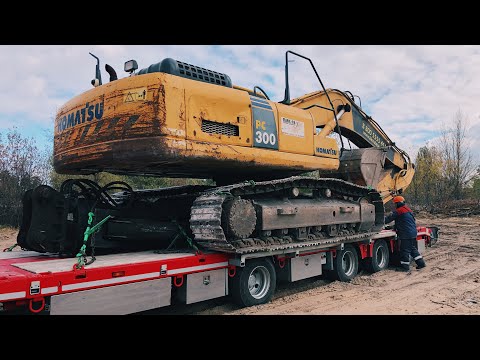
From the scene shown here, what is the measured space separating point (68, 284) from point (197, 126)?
8.33ft

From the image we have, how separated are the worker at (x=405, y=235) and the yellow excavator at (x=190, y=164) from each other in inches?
98.9

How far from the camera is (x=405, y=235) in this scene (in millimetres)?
9695

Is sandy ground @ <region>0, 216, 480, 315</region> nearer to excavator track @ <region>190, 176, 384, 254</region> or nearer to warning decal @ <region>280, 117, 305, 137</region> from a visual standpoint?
excavator track @ <region>190, 176, 384, 254</region>

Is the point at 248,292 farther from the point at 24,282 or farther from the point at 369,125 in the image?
the point at 369,125

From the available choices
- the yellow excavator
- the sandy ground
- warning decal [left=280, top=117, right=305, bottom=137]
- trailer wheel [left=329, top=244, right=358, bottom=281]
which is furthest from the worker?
warning decal [left=280, top=117, right=305, bottom=137]

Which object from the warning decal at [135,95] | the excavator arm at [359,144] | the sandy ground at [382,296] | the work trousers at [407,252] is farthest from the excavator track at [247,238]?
the work trousers at [407,252]

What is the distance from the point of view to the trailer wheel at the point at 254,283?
605 centimetres

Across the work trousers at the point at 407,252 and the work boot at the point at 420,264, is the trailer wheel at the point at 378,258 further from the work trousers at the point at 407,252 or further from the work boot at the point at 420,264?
the work boot at the point at 420,264

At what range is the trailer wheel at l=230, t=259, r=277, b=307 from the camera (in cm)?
605

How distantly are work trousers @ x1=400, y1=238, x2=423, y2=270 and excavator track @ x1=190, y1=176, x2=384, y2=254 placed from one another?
7.49 feet

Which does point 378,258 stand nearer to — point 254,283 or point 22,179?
point 254,283

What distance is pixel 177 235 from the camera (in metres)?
6.34

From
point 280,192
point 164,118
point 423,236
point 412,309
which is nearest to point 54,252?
point 164,118

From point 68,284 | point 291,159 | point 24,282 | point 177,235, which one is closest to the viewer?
point 24,282
